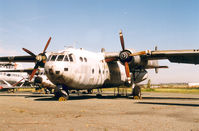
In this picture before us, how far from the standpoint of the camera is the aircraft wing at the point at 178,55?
62.3 ft

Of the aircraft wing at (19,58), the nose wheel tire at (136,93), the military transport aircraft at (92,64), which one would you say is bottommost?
A: the nose wheel tire at (136,93)

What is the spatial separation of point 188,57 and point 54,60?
13.4 meters

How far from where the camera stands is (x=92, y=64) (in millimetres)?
19578

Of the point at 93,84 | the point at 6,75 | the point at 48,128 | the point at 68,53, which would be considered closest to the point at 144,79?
the point at 93,84

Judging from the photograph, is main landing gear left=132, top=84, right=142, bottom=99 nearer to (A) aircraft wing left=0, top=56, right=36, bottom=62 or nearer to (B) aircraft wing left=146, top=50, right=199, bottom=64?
(B) aircraft wing left=146, top=50, right=199, bottom=64

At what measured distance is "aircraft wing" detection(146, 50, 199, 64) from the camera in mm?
19000

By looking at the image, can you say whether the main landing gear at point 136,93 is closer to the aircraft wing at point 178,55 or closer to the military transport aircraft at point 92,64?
the military transport aircraft at point 92,64

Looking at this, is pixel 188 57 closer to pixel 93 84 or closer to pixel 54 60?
pixel 93 84

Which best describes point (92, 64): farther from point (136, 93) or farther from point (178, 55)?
point (178, 55)

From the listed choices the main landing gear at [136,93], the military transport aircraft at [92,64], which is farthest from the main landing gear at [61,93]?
the main landing gear at [136,93]

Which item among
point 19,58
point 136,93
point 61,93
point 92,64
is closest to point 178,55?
point 136,93

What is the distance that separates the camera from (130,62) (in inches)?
822

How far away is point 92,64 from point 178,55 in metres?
8.34

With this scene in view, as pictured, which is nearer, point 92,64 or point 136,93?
point 92,64
